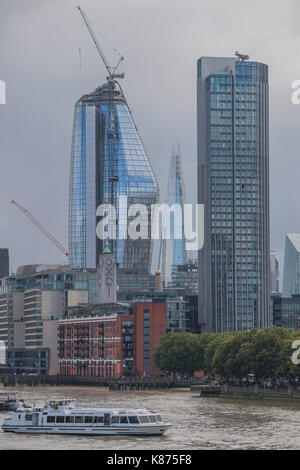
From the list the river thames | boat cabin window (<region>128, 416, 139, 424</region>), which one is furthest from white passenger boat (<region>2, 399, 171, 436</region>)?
the river thames

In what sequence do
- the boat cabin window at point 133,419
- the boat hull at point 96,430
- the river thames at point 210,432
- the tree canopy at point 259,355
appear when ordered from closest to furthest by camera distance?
the river thames at point 210,432, the boat hull at point 96,430, the boat cabin window at point 133,419, the tree canopy at point 259,355

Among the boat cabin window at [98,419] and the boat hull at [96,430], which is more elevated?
the boat cabin window at [98,419]

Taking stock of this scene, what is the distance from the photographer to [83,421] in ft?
369

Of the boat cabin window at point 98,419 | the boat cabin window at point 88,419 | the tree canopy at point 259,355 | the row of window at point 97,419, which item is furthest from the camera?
the tree canopy at point 259,355

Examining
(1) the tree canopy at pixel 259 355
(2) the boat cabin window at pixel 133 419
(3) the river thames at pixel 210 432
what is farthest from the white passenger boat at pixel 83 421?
(1) the tree canopy at pixel 259 355

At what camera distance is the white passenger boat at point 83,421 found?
359ft

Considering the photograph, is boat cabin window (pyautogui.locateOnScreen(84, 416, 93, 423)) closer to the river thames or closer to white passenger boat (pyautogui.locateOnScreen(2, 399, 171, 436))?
white passenger boat (pyautogui.locateOnScreen(2, 399, 171, 436))

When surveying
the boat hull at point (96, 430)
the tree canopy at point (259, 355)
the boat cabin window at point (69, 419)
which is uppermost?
the tree canopy at point (259, 355)

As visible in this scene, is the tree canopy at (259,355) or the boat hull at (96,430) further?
the tree canopy at (259,355)

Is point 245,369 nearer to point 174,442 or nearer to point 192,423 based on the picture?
point 192,423

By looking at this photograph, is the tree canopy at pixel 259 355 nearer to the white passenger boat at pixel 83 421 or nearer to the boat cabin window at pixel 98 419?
the white passenger boat at pixel 83 421

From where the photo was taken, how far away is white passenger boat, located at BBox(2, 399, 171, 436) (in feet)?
359
